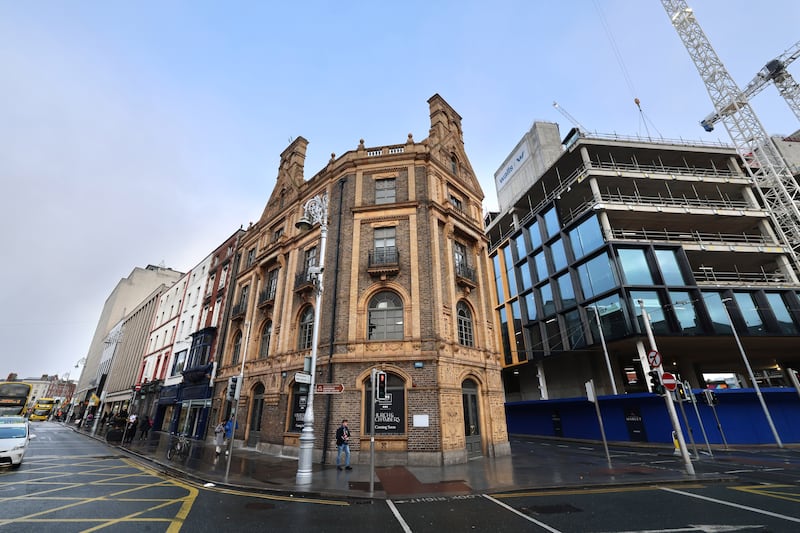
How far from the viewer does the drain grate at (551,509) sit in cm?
741

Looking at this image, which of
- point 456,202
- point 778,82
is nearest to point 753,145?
point 778,82

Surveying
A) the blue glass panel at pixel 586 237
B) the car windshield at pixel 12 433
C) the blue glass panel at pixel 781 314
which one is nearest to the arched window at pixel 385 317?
the car windshield at pixel 12 433

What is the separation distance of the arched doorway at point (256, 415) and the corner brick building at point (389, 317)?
0.32 ft

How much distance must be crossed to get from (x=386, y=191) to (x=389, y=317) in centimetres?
780

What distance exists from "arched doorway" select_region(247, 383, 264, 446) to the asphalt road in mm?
9030

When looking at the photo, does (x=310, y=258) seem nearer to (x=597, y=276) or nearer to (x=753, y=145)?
(x=597, y=276)

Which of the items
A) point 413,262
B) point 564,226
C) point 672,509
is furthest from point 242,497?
point 564,226

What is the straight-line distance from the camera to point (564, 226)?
32.3 meters

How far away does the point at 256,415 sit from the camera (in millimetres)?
20141

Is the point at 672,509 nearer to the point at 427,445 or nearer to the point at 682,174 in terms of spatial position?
the point at 427,445

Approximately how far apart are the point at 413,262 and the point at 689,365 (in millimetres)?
30944

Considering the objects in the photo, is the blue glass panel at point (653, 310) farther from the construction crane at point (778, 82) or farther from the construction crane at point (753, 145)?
the construction crane at point (778, 82)

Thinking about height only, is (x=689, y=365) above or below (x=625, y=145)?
below

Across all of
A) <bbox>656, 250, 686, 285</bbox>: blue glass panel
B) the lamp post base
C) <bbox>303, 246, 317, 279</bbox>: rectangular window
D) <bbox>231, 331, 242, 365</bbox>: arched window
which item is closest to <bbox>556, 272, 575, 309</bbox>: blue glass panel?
<bbox>656, 250, 686, 285</bbox>: blue glass panel
